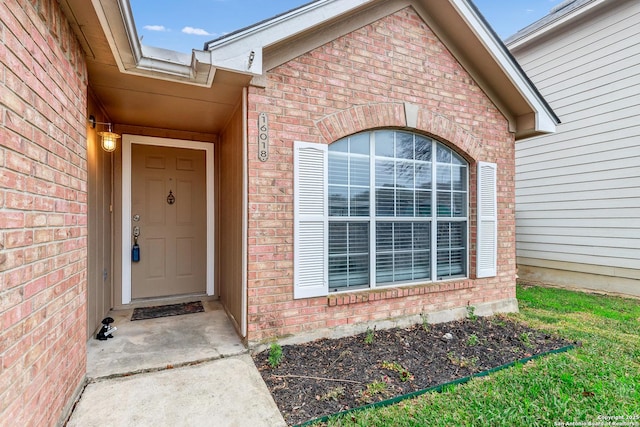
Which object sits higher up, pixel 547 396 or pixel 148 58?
pixel 148 58

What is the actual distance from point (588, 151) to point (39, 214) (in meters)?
8.42

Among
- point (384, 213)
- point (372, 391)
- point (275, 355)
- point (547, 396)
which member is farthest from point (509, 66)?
point (275, 355)

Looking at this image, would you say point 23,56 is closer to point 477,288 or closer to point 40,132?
point 40,132

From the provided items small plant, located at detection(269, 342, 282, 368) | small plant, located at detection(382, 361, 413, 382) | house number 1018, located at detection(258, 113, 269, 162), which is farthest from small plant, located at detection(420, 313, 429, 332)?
house number 1018, located at detection(258, 113, 269, 162)

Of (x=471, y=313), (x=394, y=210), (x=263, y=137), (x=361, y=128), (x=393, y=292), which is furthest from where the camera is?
(x=471, y=313)

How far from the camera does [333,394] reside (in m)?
2.43

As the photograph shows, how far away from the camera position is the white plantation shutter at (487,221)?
4348 millimetres

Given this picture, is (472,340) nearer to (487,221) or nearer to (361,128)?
(487,221)

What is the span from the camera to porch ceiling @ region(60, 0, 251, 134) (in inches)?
90.0

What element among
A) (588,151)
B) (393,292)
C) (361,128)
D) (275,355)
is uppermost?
(588,151)

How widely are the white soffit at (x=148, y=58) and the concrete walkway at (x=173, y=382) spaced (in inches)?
103

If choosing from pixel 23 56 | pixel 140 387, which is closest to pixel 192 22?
pixel 23 56

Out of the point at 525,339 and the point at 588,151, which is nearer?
the point at 525,339

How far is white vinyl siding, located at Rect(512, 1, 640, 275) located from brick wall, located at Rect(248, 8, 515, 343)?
2.96 metres
